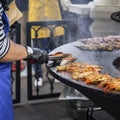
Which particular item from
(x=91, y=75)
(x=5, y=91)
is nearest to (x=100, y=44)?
(x=91, y=75)

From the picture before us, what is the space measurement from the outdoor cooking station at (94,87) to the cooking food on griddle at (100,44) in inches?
2.4

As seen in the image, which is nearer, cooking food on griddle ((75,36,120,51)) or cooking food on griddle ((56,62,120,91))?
cooking food on griddle ((56,62,120,91))

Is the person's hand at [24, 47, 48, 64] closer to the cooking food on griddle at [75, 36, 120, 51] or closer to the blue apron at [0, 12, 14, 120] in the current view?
the blue apron at [0, 12, 14, 120]

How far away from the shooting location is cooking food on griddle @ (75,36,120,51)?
342cm

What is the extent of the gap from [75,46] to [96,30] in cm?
212

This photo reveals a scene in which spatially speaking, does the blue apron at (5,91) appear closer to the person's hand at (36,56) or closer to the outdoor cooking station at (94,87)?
the person's hand at (36,56)

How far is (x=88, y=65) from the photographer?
2.90m

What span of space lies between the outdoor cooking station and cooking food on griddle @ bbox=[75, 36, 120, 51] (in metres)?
0.06

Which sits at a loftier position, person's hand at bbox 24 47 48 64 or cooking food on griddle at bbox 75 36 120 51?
person's hand at bbox 24 47 48 64

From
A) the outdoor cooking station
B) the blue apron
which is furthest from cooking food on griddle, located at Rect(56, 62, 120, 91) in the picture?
the blue apron

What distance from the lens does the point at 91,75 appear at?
265 cm

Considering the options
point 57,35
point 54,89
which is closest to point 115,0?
point 57,35

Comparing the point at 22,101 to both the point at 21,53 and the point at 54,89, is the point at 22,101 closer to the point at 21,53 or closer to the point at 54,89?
the point at 54,89

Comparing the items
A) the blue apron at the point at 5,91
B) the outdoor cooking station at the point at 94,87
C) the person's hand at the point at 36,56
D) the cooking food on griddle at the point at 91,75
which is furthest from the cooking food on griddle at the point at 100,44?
the blue apron at the point at 5,91
